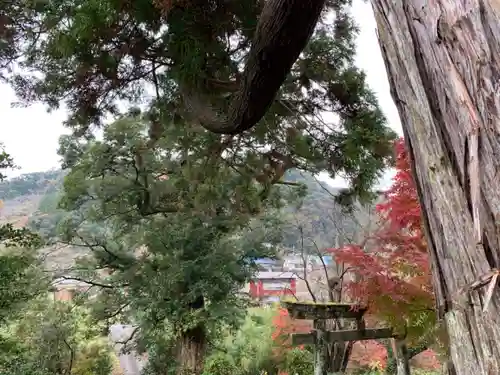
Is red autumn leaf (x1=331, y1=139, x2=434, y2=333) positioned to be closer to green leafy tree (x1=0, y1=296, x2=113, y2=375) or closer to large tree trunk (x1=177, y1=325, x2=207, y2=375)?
large tree trunk (x1=177, y1=325, x2=207, y2=375)

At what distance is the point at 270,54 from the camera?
1363 mm

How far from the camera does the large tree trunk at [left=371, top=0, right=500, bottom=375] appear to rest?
0.54m

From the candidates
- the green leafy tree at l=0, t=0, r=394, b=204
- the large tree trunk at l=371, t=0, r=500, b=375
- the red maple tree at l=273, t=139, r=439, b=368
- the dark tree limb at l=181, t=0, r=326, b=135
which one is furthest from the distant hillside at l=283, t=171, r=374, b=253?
the large tree trunk at l=371, t=0, r=500, b=375

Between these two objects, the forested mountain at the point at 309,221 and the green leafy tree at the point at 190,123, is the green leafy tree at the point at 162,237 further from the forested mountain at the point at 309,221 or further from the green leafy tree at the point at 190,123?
the forested mountain at the point at 309,221

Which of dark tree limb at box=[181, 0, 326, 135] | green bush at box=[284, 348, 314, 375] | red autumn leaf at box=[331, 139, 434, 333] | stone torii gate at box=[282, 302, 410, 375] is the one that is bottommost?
green bush at box=[284, 348, 314, 375]

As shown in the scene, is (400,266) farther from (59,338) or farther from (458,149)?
(59,338)

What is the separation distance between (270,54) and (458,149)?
0.90 metres

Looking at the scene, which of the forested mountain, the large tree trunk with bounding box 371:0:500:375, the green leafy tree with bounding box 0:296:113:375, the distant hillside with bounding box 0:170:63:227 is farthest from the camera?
the distant hillside with bounding box 0:170:63:227

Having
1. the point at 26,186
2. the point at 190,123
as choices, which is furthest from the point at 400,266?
the point at 26,186

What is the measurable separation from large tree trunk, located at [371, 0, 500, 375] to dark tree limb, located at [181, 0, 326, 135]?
1.75 ft

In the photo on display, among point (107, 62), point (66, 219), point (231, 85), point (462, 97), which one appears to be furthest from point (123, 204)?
point (462, 97)

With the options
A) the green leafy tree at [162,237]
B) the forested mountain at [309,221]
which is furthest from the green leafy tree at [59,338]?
the forested mountain at [309,221]

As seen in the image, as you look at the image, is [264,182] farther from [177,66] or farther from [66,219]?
[66,219]

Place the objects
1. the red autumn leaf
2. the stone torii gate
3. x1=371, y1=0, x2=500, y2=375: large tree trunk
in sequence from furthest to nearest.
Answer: the stone torii gate
the red autumn leaf
x1=371, y1=0, x2=500, y2=375: large tree trunk
